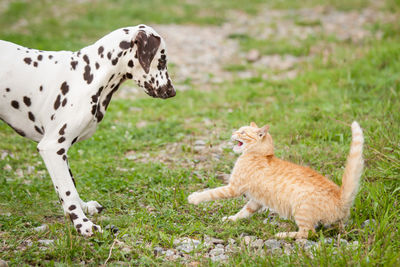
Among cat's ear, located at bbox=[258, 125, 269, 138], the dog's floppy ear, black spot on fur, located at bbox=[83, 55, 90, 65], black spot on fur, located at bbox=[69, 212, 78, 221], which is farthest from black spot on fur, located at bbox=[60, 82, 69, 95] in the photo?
cat's ear, located at bbox=[258, 125, 269, 138]

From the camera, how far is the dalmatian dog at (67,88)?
449 centimetres

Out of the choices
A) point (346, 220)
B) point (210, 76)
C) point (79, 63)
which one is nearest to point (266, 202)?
point (346, 220)

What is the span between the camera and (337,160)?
233 inches

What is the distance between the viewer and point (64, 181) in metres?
4.54

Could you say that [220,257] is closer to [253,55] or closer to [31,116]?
[31,116]

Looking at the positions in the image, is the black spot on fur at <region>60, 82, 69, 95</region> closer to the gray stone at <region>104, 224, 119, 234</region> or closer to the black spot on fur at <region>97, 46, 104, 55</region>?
the black spot on fur at <region>97, 46, 104, 55</region>

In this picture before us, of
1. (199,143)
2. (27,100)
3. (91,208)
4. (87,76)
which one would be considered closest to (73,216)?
(91,208)

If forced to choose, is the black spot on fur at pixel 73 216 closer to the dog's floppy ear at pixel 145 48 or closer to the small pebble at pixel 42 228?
the small pebble at pixel 42 228

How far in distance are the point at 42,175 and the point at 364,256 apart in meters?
4.03

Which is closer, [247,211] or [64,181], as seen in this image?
[64,181]

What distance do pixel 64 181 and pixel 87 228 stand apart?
19.8 inches

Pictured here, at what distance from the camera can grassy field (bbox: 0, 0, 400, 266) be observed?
4125 millimetres

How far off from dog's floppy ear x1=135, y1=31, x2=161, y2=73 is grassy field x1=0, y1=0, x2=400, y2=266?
61.2 inches

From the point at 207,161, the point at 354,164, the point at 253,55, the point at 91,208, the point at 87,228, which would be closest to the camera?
the point at 354,164
